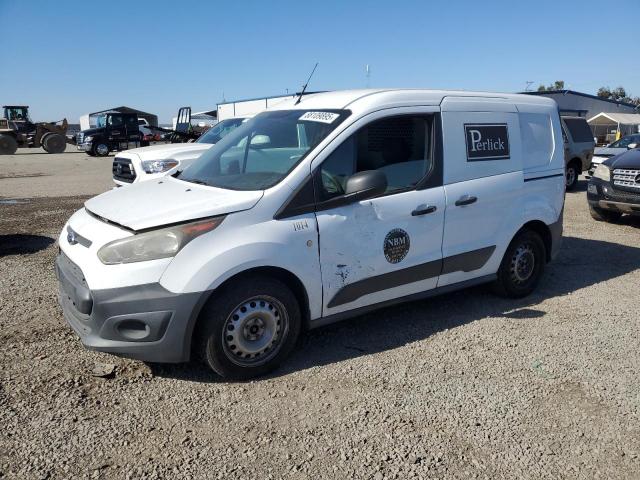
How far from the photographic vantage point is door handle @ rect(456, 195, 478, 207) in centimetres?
422

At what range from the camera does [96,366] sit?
3.52 metres

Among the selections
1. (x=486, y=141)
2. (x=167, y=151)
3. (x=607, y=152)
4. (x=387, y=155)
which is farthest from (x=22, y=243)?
(x=607, y=152)

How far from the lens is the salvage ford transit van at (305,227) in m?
3.07

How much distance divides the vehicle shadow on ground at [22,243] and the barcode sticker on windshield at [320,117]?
4.62 m

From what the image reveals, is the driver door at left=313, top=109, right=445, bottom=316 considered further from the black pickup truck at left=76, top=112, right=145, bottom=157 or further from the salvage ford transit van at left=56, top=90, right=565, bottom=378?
the black pickup truck at left=76, top=112, right=145, bottom=157

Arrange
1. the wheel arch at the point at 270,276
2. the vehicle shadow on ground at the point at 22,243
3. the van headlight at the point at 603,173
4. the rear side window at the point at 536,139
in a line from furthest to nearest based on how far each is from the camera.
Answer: the van headlight at the point at 603,173 < the vehicle shadow on ground at the point at 22,243 < the rear side window at the point at 536,139 < the wheel arch at the point at 270,276

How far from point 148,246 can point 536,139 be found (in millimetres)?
3843

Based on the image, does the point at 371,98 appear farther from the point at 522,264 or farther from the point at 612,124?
the point at 612,124

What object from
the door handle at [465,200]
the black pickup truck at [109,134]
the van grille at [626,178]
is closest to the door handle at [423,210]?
the door handle at [465,200]

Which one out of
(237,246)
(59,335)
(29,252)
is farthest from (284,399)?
(29,252)

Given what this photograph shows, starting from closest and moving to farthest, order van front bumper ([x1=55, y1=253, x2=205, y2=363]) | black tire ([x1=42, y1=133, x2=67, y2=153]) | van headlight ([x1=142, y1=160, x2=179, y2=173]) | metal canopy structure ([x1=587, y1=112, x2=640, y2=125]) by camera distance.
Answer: van front bumper ([x1=55, y1=253, x2=205, y2=363]) → van headlight ([x1=142, y1=160, x2=179, y2=173]) → black tire ([x1=42, y1=133, x2=67, y2=153]) → metal canopy structure ([x1=587, y1=112, x2=640, y2=125])

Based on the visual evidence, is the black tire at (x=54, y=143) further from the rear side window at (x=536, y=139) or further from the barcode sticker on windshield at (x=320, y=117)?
the rear side window at (x=536, y=139)

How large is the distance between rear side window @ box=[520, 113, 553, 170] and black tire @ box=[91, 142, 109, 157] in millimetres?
27828

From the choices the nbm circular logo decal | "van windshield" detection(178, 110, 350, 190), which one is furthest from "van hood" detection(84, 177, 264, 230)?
the nbm circular logo decal
